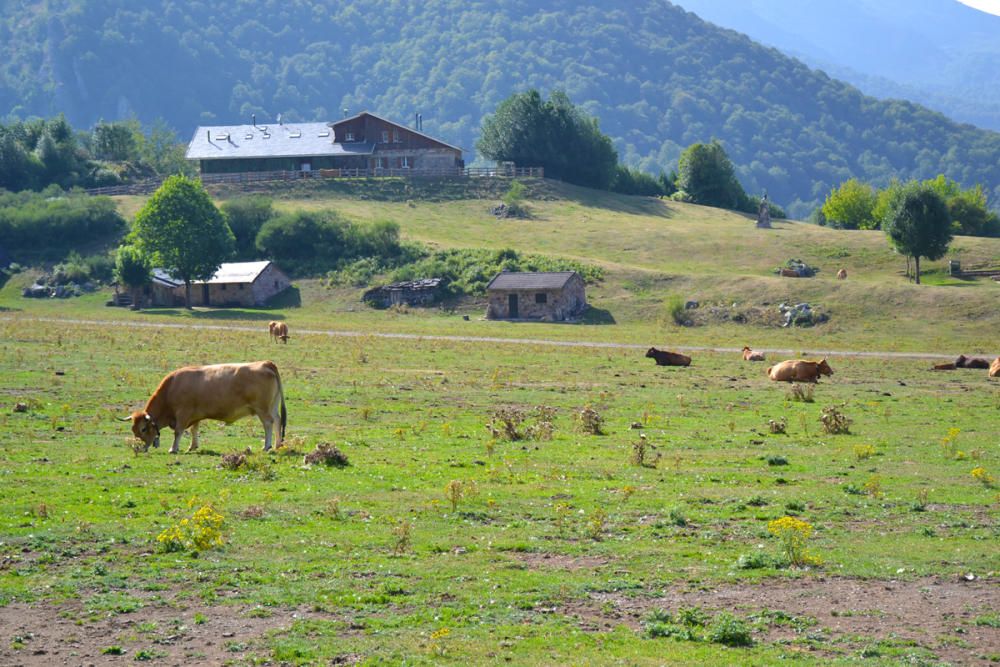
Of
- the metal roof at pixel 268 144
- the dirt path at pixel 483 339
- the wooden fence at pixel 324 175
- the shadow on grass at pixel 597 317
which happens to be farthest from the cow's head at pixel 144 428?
the metal roof at pixel 268 144

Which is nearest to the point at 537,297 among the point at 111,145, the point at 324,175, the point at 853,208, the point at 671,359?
the point at 671,359

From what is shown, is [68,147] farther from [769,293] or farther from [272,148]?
[769,293]

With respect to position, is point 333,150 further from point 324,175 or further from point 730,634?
point 730,634

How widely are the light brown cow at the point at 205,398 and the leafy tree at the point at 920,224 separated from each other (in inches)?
2642

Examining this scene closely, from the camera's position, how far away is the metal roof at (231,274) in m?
89.6

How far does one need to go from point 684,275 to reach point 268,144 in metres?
66.2

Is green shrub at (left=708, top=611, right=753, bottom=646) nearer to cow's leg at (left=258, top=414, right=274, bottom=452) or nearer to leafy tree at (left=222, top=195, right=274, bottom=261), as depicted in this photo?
cow's leg at (left=258, top=414, right=274, bottom=452)

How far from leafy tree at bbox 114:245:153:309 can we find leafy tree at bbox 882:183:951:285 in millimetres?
51676

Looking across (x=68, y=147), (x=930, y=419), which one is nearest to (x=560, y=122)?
(x=68, y=147)

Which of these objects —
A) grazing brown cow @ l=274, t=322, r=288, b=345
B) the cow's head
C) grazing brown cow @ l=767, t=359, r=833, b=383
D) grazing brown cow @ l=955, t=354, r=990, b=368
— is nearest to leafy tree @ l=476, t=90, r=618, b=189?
grazing brown cow @ l=274, t=322, r=288, b=345

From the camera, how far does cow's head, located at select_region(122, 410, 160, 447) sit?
80.8 feet

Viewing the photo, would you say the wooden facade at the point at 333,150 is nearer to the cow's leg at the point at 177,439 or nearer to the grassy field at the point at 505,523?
the grassy field at the point at 505,523

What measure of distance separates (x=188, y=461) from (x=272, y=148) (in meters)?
116

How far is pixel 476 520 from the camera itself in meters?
19.3
